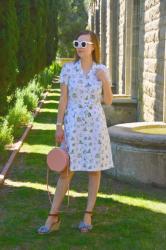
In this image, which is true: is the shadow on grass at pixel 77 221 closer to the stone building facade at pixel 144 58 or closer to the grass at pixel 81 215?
the grass at pixel 81 215

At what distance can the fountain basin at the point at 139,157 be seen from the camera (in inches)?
249

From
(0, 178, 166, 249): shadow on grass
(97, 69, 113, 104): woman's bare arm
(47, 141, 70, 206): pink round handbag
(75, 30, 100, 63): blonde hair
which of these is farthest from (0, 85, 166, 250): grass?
(75, 30, 100, 63): blonde hair

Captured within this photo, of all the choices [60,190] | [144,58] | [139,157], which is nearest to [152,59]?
[144,58]

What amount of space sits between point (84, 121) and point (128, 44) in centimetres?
905

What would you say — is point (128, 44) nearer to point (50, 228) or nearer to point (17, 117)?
point (17, 117)

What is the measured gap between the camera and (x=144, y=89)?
1064cm

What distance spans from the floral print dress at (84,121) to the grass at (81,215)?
0.62m

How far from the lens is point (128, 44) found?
1341 cm

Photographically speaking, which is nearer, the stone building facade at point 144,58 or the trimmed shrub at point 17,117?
the stone building facade at point 144,58

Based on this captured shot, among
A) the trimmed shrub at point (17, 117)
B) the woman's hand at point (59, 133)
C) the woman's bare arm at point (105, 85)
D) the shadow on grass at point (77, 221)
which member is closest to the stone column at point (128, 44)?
the trimmed shrub at point (17, 117)

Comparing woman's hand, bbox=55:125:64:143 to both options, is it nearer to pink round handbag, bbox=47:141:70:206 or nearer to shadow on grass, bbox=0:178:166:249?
pink round handbag, bbox=47:141:70:206

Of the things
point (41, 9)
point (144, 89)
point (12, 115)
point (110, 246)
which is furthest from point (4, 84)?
point (41, 9)

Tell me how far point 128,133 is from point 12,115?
4.82 meters

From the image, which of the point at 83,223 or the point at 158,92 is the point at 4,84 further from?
the point at 83,223
